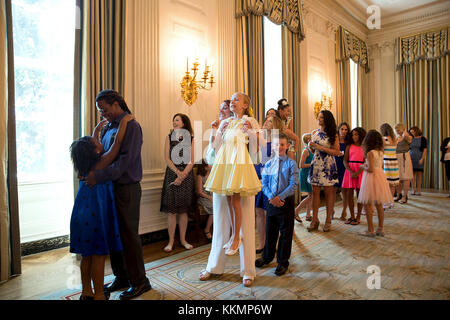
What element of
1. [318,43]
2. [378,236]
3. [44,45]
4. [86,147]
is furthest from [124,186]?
[318,43]

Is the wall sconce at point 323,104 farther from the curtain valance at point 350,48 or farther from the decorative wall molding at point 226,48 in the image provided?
the decorative wall molding at point 226,48

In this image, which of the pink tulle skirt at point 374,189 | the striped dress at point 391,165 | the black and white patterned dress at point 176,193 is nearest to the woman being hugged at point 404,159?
the striped dress at point 391,165

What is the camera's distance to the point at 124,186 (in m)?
2.19

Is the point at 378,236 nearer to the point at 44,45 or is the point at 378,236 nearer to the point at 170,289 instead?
the point at 170,289

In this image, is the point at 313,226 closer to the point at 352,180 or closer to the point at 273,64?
the point at 352,180

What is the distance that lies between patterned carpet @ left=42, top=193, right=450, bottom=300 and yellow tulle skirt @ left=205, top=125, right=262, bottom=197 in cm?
81

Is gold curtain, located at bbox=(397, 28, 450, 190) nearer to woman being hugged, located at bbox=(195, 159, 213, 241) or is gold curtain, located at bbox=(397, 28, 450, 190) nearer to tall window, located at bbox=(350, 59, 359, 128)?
tall window, located at bbox=(350, 59, 359, 128)

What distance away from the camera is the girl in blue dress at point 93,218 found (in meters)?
1.97

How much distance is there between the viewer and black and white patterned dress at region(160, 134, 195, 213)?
11.3 ft

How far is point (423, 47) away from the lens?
856 cm

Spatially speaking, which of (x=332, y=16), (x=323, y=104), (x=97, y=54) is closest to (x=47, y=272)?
(x=97, y=54)

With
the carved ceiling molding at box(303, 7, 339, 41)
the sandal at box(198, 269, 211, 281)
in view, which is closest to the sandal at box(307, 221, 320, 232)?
the sandal at box(198, 269, 211, 281)

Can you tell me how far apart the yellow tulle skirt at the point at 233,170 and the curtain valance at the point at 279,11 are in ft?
11.0

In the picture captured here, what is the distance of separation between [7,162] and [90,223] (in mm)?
1317
